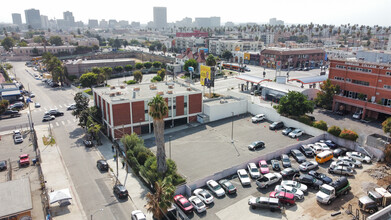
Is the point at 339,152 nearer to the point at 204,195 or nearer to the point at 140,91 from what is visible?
the point at 204,195

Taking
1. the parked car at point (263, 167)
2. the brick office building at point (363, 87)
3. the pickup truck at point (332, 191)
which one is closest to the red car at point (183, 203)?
the parked car at point (263, 167)

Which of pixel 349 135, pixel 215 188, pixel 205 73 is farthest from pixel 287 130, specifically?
pixel 205 73

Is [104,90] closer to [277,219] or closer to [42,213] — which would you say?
[42,213]

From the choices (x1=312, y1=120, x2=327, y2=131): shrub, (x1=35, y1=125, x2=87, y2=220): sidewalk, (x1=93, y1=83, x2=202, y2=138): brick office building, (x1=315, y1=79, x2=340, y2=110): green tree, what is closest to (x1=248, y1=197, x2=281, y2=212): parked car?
(x1=35, y1=125, x2=87, y2=220): sidewalk

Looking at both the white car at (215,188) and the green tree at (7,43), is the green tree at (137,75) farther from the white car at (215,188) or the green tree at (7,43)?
the green tree at (7,43)

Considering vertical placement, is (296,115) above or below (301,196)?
above

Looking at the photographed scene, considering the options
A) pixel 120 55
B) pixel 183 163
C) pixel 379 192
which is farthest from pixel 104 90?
pixel 120 55
